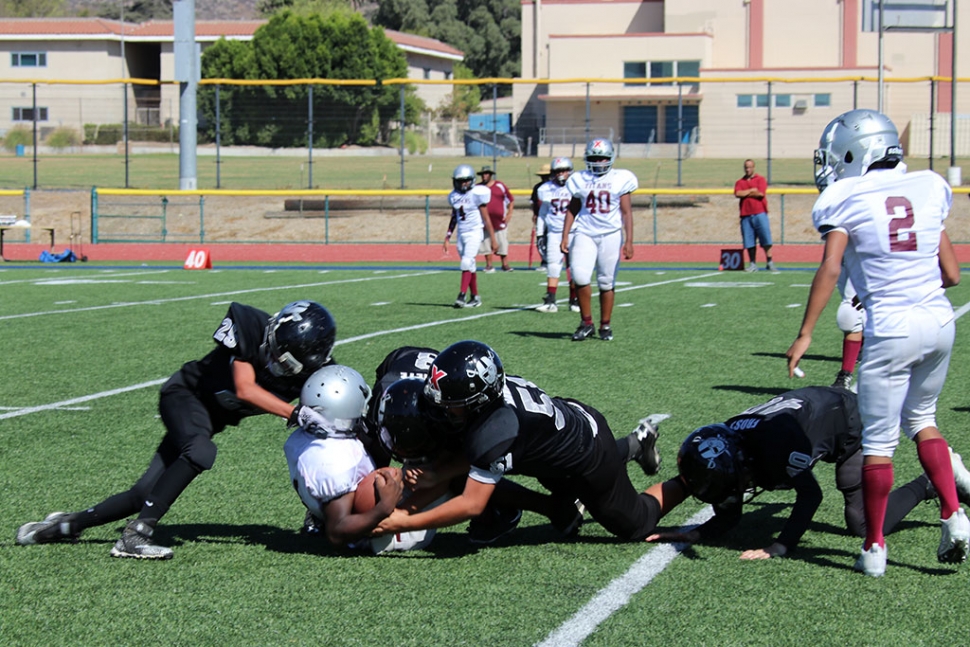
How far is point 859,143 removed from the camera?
434 cm

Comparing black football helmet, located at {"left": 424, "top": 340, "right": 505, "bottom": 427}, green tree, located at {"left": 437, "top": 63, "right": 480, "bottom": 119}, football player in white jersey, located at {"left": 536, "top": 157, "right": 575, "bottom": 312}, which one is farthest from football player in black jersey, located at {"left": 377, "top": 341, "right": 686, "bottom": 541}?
green tree, located at {"left": 437, "top": 63, "right": 480, "bottom": 119}

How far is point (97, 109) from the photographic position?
98.5 feet

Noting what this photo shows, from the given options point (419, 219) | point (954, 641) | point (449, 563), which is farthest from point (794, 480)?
point (419, 219)

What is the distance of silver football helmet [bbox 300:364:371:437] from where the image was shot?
4254mm

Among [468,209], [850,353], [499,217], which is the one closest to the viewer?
A: [850,353]

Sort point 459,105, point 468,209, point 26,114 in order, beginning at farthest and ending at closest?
point 459,105
point 26,114
point 468,209

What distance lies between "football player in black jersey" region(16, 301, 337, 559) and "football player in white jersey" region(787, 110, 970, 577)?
183 cm

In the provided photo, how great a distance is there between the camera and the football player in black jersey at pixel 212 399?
447cm

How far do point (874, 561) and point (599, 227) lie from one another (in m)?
7.00

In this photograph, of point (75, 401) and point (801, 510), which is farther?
point (75, 401)

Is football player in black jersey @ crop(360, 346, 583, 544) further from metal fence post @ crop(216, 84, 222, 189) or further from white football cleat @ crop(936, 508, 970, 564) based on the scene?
metal fence post @ crop(216, 84, 222, 189)

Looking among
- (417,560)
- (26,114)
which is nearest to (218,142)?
(26,114)

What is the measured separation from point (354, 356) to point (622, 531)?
5357mm

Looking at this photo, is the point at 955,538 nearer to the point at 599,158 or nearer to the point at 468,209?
the point at 599,158
